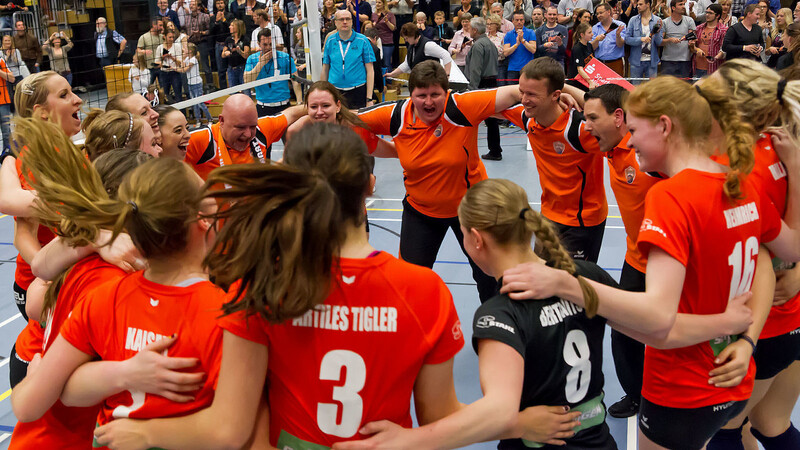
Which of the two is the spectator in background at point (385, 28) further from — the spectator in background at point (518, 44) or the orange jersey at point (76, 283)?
the orange jersey at point (76, 283)

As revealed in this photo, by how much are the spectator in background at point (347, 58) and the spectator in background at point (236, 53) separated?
326 centimetres

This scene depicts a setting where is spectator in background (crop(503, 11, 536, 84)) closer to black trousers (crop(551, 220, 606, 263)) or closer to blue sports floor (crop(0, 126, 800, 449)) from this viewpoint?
blue sports floor (crop(0, 126, 800, 449))

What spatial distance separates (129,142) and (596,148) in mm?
2863

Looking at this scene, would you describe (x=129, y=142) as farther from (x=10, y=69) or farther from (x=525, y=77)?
(x=10, y=69)

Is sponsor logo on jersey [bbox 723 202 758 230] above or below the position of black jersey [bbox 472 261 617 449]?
above

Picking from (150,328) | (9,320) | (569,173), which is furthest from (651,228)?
(9,320)

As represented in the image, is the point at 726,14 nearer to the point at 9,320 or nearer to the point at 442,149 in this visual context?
the point at 442,149

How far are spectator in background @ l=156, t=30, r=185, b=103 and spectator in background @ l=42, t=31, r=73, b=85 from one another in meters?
1.87

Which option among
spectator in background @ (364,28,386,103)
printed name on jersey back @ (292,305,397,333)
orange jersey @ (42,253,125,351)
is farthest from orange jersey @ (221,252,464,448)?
spectator in background @ (364,28,386,103)

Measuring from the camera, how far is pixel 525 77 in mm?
4523

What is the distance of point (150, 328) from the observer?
1946 mm

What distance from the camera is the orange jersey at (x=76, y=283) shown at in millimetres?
2293

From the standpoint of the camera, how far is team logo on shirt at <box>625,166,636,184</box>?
12.8 ft

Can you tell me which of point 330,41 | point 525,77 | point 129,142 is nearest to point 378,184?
point 330,41
